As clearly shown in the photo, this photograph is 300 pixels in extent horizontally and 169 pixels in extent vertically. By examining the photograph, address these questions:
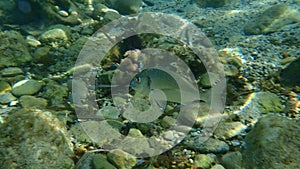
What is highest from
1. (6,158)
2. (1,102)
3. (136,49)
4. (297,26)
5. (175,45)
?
(297,26)

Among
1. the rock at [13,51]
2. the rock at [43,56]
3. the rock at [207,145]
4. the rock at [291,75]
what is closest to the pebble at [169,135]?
the rock at [207,145]

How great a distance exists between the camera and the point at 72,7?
18.5 feet

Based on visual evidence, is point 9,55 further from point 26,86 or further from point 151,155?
point 151,155

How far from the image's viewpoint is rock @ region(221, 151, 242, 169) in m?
2.28

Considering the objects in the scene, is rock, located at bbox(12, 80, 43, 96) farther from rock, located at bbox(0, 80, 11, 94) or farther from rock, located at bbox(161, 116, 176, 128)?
rock, located at bbox(161, 116, 176, 128)

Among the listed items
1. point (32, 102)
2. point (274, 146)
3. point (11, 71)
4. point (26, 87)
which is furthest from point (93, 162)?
point (11, 71)

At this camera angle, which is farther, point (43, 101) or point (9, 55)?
point (9, 55)

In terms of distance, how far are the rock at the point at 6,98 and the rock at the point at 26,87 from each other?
56 millimetres

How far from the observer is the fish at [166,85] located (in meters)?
3.07

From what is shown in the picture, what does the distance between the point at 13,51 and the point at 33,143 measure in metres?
2.30

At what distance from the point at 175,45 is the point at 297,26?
7.08ft

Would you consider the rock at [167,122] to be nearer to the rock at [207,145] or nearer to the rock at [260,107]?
the rock at [207,145]

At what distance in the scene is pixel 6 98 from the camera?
3.23 metres

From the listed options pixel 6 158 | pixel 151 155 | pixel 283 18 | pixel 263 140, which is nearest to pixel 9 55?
pixel 6 158
